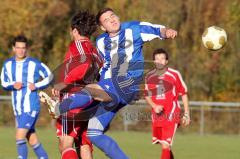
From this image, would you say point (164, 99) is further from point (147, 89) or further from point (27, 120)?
point (27, 120)

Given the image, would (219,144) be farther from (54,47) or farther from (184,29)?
(54,47)

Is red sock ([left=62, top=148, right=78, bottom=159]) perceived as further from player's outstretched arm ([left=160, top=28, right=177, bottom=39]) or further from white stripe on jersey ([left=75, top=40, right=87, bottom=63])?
player's outstretched arm ([left=160, top=28, right=177, bottom=39])

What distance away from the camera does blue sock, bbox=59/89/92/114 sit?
8.62m

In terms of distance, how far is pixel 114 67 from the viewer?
8445 millimetres

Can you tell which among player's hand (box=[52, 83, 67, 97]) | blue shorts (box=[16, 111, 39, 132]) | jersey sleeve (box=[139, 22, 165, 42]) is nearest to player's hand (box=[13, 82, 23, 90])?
blue shorts (box=[16, 111, 39, 132])

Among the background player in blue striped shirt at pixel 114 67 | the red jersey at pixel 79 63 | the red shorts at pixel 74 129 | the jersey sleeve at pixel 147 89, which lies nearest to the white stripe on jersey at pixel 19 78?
the jersey sleeve at pixel 147 89

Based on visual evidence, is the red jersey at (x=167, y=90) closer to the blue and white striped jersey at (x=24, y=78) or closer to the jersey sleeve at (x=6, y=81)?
the blue and white striped jersey at (x=24, y=78)

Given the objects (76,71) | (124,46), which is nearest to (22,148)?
(76,71)

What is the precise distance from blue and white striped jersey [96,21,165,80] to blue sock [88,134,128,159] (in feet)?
2.24

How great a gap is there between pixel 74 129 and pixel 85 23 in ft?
4.04

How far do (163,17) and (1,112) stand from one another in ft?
19.9

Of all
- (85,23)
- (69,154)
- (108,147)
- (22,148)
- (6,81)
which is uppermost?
(85,23)

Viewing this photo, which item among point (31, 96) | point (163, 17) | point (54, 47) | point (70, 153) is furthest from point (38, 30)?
point (70, 153)

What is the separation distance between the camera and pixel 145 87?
10.4 metres
